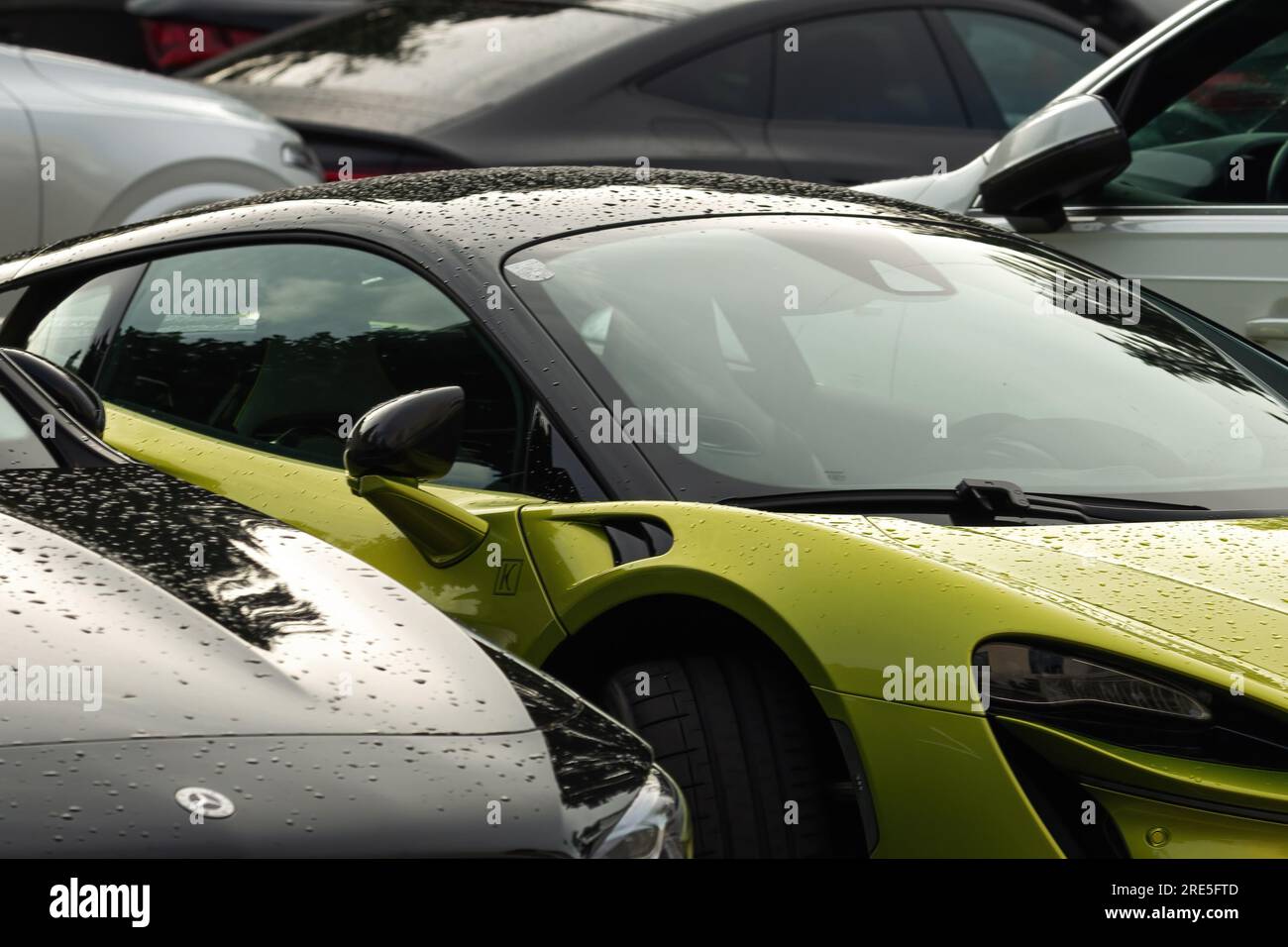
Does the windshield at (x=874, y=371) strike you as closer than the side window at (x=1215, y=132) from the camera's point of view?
Yes

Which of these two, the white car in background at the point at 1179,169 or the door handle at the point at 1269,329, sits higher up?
the white car in background at the point at 1179,169

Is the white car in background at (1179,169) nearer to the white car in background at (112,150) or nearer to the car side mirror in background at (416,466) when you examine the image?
the car side mirror in background at (416,466)

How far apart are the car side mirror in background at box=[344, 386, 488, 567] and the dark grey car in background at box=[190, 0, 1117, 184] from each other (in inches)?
131

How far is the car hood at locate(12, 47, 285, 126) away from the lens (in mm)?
6879

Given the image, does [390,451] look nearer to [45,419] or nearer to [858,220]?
[45,419]

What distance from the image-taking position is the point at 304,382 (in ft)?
11.6

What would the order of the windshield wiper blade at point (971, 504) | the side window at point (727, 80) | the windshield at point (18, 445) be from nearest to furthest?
the windshield at point (18, 445) < the windshield wiper blade at point (971, 504) < the side window at point (727, 80)

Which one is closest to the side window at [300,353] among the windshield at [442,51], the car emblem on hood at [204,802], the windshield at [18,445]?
the windshield at [18,445]

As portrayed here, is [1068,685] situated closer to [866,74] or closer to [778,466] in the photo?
[778,466]

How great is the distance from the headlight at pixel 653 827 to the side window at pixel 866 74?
16.7 feet

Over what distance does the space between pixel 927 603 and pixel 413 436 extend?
87 cm

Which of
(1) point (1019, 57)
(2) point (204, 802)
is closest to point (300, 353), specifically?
(2) point (204, 802)

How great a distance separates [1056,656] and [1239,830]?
306mm

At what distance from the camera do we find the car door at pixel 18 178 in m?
6.54
